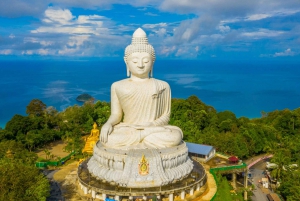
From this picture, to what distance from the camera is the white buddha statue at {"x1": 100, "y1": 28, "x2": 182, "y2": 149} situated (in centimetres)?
1465

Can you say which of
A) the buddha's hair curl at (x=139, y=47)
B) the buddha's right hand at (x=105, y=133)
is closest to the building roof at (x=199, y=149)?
the buddha's right hand at (x=105, y=133)

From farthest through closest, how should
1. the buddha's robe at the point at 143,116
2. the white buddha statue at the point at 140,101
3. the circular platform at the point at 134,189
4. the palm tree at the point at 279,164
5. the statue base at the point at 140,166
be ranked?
the palm tree at the point at 279,164, the white buddha statue at the point at 140,101, the buddha's robe at the point at 143,116, the statue base at the point at 140,166, the circular platform at the point at 134,189

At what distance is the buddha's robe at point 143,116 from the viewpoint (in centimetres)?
1430

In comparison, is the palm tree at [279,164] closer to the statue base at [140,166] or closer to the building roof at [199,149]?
the building roof at [199,149]

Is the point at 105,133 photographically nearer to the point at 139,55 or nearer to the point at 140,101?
the point at 140,101

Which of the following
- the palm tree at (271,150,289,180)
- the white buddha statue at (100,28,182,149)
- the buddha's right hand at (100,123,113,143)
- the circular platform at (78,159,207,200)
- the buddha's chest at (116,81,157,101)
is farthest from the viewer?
the palm tree at (271,150,289,180)

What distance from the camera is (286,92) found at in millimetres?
97438

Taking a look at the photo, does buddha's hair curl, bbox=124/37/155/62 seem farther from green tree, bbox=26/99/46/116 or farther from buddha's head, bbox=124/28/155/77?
green tree, bbox=26/99/46/116

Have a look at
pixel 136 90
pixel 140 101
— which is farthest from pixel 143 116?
pixel 136 90

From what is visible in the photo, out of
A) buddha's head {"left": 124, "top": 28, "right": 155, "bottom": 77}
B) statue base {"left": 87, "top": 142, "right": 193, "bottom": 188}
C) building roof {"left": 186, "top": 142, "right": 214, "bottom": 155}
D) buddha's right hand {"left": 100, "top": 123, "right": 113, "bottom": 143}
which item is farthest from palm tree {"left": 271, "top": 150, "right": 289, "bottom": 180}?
buddha's right hand {"left": 100, "top": 123, "right": 113, "bottom": 143}

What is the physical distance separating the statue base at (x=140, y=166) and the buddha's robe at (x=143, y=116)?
1.58ft

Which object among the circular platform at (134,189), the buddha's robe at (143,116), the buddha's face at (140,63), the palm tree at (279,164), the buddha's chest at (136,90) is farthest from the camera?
the palm tree at (279,164)

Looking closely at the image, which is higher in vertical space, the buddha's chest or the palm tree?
the buddha's chest

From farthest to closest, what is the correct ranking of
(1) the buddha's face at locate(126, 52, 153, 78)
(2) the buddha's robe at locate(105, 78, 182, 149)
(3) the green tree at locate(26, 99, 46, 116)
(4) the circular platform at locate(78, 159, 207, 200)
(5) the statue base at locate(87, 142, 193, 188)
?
(3) the green tree at locate(26, 99, 46, 116) → (1) the buddha's face at locate(126, 52, 153, 78) → (2) the buddha's robe at locate(105, 78, 182, 149) → (5) the statue base at locate(87, 142, 193, 188) → (4) the circular platform at locate(78, 159, 207, 200)
